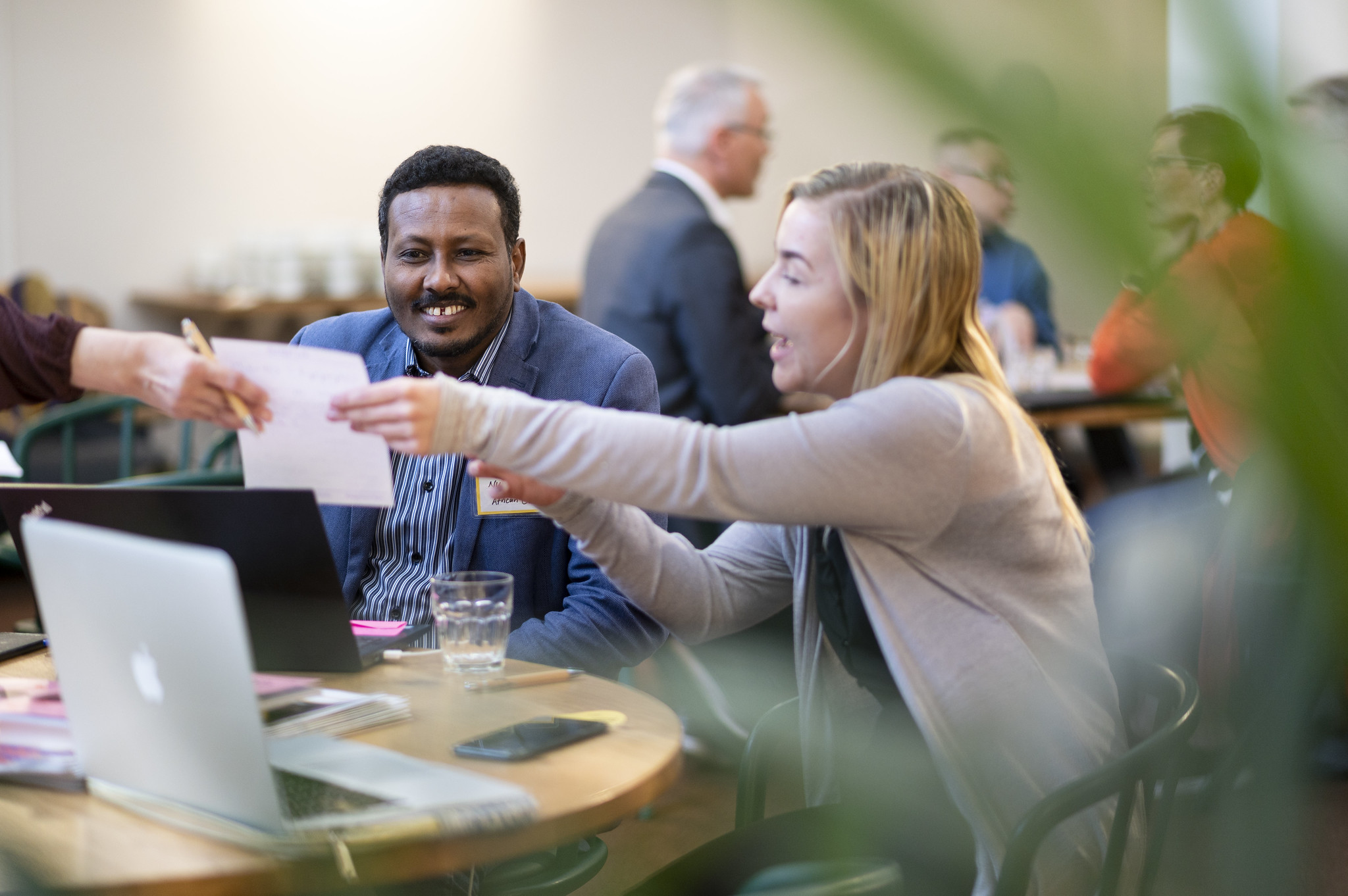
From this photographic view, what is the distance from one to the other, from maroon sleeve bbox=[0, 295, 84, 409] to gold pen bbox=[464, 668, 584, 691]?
1.90 feet

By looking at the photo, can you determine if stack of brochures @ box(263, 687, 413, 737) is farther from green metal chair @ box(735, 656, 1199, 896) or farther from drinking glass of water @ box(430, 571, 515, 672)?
green metal chair @ box(735, 656, 1199, 896)

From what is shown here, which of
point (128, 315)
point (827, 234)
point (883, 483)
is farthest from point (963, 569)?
point (128, 315)

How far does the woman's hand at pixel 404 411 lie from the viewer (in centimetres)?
116

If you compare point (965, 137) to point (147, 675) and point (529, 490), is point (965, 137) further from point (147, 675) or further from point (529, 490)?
point (529, 490)

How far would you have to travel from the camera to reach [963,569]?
51.0 inches

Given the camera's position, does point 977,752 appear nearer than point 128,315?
Yes

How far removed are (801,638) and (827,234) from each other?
1.56ft

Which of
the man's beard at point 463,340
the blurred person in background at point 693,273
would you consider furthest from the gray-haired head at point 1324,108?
the blurred person in background at point 693,273

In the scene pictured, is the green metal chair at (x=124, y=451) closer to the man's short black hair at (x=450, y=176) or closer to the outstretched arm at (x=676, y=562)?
the man's short black hair at (x=450, y=176)

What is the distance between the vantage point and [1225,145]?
0.58 ft

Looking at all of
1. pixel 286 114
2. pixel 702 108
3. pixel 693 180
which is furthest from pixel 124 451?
pixel 286 114

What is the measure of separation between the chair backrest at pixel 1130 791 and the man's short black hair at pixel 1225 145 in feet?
3.24

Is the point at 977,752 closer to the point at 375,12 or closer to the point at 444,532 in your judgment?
the point at 444,532

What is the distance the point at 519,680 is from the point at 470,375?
0.67m
